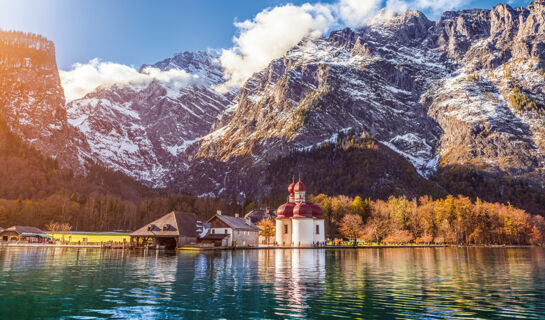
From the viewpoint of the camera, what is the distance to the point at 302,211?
393 feet

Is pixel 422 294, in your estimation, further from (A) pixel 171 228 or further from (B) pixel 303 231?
(B) pixel 303 231

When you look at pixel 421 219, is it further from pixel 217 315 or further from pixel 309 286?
pixel 217 315

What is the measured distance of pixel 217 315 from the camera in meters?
21.1

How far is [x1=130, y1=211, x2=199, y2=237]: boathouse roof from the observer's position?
312 ft

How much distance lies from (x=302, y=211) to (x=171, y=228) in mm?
38733

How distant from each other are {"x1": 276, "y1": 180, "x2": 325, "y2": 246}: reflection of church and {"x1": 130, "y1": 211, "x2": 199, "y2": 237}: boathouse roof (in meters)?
29.5

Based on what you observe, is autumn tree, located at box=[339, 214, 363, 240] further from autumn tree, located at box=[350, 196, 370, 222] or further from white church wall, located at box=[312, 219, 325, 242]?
white church wall, located at box=[312, 219, 325, 242]

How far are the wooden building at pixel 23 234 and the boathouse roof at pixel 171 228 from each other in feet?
152

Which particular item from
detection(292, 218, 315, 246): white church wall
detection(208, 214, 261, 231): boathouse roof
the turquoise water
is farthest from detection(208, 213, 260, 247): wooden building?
the turquoise water

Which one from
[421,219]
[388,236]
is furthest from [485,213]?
[388,236]

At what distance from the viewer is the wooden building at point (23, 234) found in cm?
12517

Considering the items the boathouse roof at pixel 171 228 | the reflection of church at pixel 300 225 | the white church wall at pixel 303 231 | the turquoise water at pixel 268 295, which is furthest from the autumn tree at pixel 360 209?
the turquoise water at pixel 268 295

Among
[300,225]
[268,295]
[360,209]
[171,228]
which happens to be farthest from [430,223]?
[268,295]

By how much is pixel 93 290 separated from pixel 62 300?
4277mm
